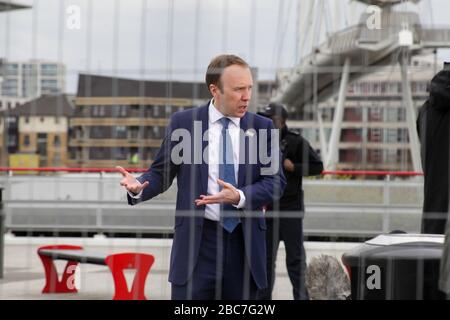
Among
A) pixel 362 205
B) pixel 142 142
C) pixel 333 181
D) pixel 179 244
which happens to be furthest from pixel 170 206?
pixel 333 181

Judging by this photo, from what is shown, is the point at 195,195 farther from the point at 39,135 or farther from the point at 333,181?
the point at 333,181

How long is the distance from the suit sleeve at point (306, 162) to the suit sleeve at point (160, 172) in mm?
2398

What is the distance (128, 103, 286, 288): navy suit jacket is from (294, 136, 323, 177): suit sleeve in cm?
227

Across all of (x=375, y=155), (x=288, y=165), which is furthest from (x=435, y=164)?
(x=375, y=155)

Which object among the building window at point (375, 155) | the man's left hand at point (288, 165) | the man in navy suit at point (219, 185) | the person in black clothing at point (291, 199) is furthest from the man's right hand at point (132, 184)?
the building window at point (375, 155)

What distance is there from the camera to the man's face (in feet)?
15.7

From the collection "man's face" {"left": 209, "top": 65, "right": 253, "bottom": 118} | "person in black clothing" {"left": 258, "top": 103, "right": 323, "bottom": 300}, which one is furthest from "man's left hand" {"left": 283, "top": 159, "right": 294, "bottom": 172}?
"man's face" {"left": 209, "top": 65, "right": 253, "bottom": 118}

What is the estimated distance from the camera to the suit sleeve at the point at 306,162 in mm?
7133

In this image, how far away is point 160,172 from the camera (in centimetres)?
480

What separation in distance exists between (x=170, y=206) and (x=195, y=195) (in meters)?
1.31

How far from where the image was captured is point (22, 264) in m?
10.1

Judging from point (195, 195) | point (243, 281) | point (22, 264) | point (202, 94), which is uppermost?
point (202, 94)

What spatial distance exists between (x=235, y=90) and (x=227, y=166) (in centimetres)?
33

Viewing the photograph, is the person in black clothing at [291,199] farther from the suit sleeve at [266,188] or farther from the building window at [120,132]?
the suit sleeve at [266,188]
